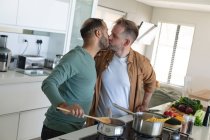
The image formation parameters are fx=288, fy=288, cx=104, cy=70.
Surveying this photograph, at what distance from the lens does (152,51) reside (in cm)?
691

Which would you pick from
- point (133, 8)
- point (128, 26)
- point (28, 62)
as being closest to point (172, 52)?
point (133, 8)

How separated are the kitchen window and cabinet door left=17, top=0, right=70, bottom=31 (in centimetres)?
376

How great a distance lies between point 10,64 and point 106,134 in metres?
2.24

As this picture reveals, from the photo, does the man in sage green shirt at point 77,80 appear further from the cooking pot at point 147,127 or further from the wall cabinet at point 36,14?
the wall cabinet at point 36,14

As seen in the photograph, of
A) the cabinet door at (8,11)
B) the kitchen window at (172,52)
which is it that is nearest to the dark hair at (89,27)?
the cabinet door at (8,11)

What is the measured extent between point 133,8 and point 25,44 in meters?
3.03

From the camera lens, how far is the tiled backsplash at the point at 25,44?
11.2 ft

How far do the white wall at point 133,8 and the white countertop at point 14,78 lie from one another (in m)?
2.40

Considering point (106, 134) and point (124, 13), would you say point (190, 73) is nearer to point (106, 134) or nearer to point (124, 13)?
point (124, 13)

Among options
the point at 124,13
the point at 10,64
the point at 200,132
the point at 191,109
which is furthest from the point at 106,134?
the point at 124,13

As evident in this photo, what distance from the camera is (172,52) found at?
6848mm

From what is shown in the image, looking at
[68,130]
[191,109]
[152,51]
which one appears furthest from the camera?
[152,51]

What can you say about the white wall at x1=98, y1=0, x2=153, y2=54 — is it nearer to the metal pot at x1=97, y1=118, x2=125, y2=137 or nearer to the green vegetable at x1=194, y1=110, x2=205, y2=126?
the green vegetable at x1=194, y1=110, x2=205, y2=126

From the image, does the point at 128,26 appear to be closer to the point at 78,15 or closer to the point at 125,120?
the point at 125,120
